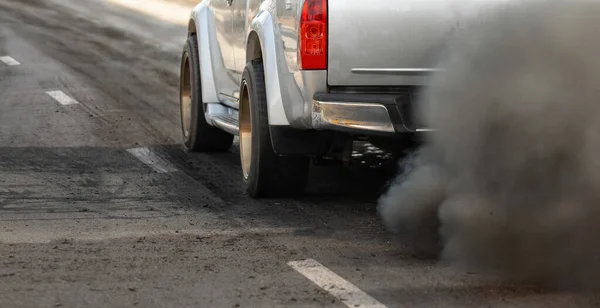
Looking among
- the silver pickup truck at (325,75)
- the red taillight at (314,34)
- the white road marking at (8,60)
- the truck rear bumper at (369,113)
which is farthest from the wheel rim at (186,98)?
the white road marking at (8,60)

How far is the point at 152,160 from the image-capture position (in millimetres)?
11945

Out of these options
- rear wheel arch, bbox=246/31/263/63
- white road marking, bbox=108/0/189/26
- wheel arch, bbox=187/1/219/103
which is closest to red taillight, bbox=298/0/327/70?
rear wheel arch, bbox=246/31/263/63

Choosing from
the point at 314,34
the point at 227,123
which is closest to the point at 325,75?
the point at 314,34

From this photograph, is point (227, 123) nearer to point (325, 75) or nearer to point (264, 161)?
point (264, 161)

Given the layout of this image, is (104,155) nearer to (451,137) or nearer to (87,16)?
(451,137)

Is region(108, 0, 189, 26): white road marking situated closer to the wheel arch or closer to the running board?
the wheel arch

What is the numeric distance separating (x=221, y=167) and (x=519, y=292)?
555 centimetres

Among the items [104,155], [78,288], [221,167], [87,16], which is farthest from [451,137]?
[87,16]

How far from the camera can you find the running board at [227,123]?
10.5 meters

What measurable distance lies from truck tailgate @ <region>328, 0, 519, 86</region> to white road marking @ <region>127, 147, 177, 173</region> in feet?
10.7

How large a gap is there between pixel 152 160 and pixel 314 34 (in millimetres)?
3829

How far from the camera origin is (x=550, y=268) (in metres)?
6.53

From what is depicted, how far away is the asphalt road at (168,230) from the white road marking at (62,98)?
2 centimetres

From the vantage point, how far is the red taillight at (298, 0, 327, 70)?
8344 millimetres
